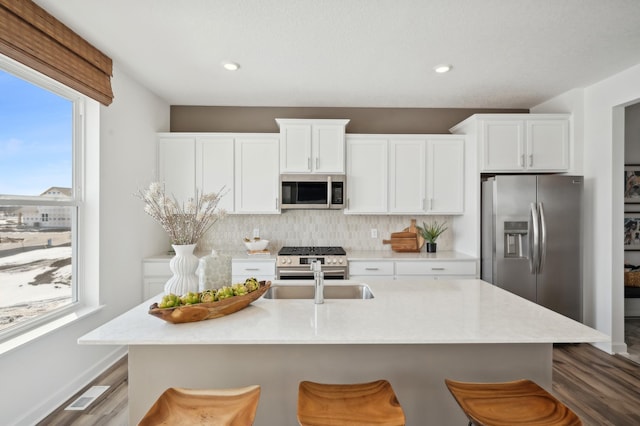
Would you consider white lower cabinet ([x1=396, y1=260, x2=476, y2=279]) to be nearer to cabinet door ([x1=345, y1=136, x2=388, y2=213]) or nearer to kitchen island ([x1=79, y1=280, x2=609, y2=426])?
cabinet door ([x1=345, y1=136, x2=388, y2=213])

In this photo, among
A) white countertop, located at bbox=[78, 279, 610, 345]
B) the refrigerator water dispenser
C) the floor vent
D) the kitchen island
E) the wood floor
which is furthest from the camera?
the refrigerator water dispenser

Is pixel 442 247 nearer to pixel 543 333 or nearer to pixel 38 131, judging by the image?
pixel 543 333

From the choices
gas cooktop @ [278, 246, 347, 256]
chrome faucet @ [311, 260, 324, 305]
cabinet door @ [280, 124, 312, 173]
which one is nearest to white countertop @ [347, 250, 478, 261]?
gas cooktop @ [278, 246, 347, 256]

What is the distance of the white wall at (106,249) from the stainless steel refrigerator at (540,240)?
3.60 m

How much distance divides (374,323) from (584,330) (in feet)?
2.96

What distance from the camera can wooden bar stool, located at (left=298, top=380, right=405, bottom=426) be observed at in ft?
4.09

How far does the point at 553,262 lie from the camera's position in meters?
3.40

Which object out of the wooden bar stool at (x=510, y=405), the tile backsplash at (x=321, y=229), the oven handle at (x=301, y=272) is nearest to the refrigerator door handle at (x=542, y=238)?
the tile backsplash at (x=321, y=229)

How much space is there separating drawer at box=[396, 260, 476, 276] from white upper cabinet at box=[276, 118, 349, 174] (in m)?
1.27

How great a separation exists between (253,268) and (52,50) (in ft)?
7.89

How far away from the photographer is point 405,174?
393cm

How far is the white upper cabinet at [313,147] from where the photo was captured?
382 cm

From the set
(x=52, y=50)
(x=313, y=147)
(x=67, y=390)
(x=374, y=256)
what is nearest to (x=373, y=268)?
(x=374, y=256)

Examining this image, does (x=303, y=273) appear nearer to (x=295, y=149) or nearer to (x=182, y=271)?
(x=295, y=149)
